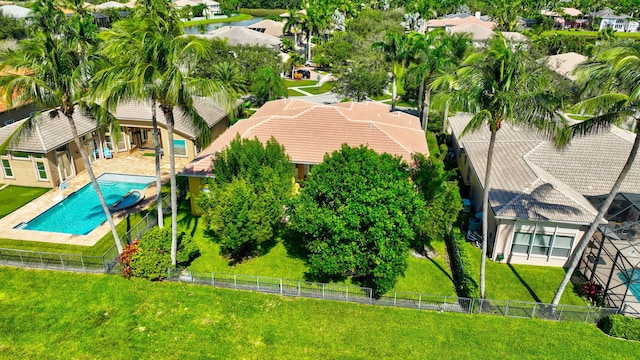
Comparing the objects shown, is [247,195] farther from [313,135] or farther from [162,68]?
[313,135]

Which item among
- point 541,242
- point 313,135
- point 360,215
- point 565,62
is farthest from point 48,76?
point 565,62

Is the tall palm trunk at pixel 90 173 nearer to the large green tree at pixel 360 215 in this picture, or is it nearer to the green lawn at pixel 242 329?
the green lawn at pixel 242 329

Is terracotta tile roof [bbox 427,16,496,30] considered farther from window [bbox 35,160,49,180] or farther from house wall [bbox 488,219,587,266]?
window [bbox 35,160,49,180]

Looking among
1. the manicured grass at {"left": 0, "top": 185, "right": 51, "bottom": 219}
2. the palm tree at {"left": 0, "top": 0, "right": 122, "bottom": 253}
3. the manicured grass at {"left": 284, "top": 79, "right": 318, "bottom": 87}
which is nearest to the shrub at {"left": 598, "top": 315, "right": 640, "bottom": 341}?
the palm tree at {"left": 0, "top": 0, "right": 122, "bottom": 253}

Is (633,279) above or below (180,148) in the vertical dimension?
below

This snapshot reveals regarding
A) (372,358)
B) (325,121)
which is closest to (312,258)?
(372,358)

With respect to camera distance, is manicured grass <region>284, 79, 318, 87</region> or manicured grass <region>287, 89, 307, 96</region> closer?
manicured grass <region>287, 89, 307, 96</region>
